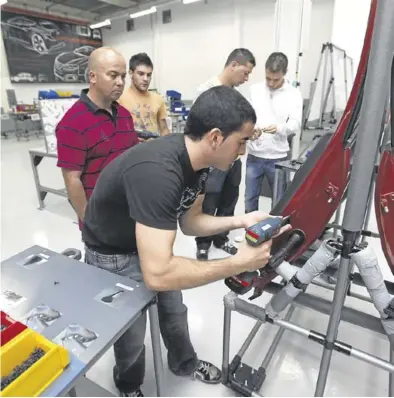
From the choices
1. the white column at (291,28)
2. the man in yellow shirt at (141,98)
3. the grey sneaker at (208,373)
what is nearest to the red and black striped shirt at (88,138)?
the man in yellow shirt at (141,98)

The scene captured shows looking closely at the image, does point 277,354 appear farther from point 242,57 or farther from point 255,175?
point 242,57

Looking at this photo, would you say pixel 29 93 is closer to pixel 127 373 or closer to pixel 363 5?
pixel 363 5

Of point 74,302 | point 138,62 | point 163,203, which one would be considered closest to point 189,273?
point 163,203

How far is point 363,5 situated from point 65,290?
599 cm

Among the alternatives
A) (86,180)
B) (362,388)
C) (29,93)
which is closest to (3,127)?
(29,93)

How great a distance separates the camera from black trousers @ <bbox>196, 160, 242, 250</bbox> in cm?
220

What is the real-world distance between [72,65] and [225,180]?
8.99 metres

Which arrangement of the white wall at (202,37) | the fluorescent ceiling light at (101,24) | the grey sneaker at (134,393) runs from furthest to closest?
the fluorescent ceiling light at (101,24), the white wall at (202,37), the grey sneaker at (134,393)

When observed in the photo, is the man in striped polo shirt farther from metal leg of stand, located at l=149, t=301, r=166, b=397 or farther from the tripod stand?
the tripod stand

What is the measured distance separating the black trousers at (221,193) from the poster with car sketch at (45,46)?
8258 mm

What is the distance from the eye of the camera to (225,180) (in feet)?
Answer: 7.40

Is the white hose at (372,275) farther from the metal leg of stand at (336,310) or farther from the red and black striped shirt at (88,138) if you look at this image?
the red and black striped shirt at (88,138)

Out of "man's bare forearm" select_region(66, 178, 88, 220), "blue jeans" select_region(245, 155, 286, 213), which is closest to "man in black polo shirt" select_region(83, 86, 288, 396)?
"man's bare forearm" select_region(66, 178, 88, 220)

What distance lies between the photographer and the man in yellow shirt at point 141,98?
213 cm
